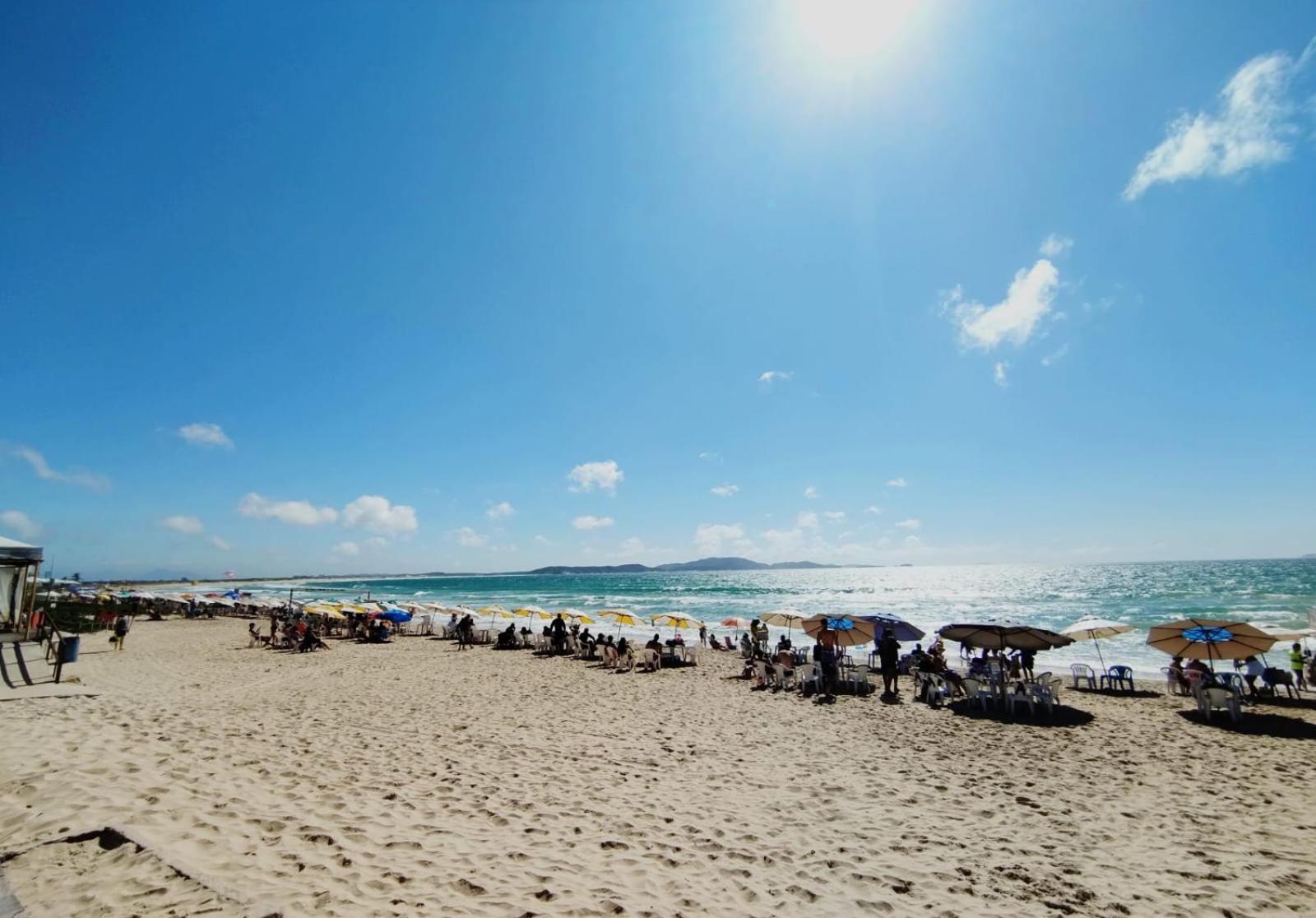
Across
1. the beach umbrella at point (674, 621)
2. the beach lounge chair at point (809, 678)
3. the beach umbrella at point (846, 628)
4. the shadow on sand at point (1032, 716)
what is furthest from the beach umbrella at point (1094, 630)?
the beach umbrella at point (674, 621)

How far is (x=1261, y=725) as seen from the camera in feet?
35.0

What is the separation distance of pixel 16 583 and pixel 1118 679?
2595 cm

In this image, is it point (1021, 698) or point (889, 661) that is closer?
point (1021, 698)

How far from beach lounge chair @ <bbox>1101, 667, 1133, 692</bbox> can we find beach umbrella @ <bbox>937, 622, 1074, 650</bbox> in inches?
95.7

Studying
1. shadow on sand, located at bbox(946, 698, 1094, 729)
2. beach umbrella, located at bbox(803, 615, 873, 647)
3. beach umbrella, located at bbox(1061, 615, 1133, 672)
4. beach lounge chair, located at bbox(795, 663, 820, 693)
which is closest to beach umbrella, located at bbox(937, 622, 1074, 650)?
shadow on sand, located at bbox(946, 698, 1094, 729)

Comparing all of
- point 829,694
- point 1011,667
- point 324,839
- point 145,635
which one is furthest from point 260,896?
point 145,635

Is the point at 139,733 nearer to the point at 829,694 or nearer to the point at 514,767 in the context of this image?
the point at 514,767

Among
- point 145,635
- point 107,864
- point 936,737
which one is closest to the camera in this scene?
point 107,864

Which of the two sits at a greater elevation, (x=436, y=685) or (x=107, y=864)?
(x=107, y=864)

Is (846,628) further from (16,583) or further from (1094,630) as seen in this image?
(16,583)

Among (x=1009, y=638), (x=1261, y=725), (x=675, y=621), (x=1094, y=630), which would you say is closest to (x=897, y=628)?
(x=1009, y=638)

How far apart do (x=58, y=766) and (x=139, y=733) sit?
187 centimetres

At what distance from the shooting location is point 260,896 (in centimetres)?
414

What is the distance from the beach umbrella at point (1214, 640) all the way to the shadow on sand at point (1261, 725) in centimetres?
110
